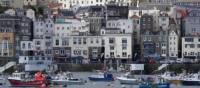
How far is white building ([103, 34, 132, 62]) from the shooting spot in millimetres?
77312

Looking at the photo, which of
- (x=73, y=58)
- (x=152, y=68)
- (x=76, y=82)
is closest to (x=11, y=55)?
(x=73, y=58)

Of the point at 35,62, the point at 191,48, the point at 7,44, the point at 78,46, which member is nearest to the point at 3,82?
the point at 35,62

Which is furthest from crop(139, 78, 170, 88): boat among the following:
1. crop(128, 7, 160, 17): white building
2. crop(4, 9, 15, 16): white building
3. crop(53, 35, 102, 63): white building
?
crop(4, 9, 15, 16): white building

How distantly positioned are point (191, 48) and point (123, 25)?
16.3ft

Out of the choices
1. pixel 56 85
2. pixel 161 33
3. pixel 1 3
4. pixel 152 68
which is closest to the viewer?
pixel 56 85

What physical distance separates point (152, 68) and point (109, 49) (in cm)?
403

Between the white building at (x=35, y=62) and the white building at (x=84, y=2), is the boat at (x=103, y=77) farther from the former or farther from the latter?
the white building at (x=84, y=2)

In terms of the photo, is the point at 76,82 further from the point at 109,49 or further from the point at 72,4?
the point at 72,4

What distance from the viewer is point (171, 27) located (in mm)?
80500

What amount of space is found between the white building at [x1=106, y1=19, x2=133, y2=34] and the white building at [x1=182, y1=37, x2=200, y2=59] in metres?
3.52

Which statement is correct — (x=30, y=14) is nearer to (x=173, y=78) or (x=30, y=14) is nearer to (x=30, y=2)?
(x=30, y=2)

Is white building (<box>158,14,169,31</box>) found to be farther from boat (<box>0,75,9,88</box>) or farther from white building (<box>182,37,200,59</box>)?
boat (<box>0,75,9,88</box>)

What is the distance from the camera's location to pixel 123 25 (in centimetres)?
8069

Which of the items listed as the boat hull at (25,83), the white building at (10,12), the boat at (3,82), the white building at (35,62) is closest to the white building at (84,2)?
the white building at (10,12)
